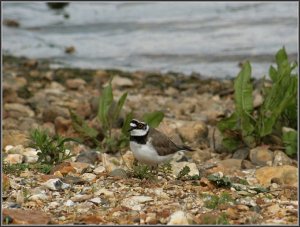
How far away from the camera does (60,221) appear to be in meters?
5.12

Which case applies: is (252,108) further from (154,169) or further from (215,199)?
(215,199)

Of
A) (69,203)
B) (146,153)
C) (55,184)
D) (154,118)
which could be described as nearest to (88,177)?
(55,184)

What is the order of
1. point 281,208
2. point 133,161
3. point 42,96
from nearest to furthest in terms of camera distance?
point 281,208, point 133,161, point 42,96

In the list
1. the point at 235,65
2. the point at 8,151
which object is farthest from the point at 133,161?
the point at 235,65

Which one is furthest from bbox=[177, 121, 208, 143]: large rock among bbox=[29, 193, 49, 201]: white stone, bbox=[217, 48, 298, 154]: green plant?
bbox=[29, 193, 49, 201]: white stone

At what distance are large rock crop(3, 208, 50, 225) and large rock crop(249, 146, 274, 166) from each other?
11.3ft

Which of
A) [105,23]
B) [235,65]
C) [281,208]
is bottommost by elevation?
[281,208]

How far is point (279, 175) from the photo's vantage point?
6898mm

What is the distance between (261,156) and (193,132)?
1.26 meters

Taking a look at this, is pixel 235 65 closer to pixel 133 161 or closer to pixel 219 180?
pixel 133 161

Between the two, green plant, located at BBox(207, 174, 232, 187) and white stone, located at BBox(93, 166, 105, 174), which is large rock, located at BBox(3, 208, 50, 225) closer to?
white stone, located at BBox(93, 166, 105, 174)

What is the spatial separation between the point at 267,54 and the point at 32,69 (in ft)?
16.8

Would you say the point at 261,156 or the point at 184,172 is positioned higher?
the point at 184,172

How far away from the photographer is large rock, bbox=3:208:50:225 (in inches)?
196
